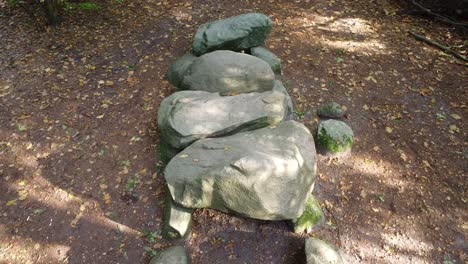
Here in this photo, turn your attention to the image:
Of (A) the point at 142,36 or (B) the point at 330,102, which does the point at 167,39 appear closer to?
(A) the point at 142,36

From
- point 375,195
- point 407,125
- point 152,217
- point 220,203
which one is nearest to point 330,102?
point 407,125

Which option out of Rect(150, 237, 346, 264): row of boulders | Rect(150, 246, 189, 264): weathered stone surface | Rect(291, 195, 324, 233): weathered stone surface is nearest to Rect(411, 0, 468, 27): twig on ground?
Rect(291, 195, 324, 233): weathered stone surface

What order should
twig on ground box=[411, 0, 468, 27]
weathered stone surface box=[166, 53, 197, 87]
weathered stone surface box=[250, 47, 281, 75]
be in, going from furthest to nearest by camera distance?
twig on ground box=[411, 0, 468, 27] < weathered stone surface box=[250, 47, 281, 75] < weathered stone surface box=[166, 53, 197, 87]

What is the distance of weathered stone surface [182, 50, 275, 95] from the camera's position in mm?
4516

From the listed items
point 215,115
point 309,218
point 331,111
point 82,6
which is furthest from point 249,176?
point 82,6

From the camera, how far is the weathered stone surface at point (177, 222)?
360cm

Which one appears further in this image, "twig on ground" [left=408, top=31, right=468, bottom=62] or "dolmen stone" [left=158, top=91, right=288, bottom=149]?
"twig on ground" [left=408, top=31, right=468, bottom=62]

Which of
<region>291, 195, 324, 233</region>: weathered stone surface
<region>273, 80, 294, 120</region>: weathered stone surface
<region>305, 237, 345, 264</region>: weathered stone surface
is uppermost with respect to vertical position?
<region>273, 80, 294, 120</region>: weathered stone surface

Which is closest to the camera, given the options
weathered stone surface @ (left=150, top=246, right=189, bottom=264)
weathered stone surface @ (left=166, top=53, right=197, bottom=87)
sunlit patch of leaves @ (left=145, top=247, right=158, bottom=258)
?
weathered stone surface @ (left=150, top=246, right=189, bottom=264)

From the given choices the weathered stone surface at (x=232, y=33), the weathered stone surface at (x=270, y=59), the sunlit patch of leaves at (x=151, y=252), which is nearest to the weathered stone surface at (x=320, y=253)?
the sunlit patch of leaves at (x=151, y=252)

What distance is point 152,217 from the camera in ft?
12.6

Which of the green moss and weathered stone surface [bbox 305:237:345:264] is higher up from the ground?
the green moss

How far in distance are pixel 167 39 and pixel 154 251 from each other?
3819 mm

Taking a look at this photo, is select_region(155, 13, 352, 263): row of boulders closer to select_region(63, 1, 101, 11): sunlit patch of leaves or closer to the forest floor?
the forest floor
